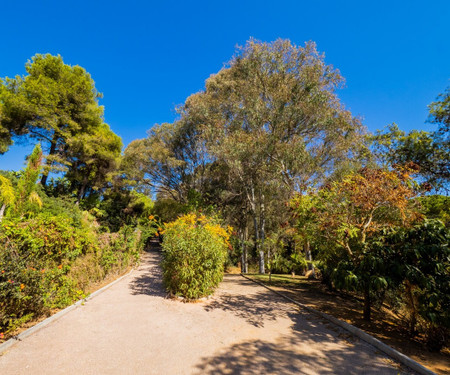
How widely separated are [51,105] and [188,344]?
65.2ft

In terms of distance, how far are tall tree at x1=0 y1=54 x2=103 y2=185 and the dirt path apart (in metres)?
15.8

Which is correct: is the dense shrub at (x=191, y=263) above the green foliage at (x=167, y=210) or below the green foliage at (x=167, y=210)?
below

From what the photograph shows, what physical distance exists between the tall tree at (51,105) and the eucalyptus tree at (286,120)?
12398 mm

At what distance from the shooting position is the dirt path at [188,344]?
2.79 meters

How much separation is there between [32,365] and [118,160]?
60.6 feet

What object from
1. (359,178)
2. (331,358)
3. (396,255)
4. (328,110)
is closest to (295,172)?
(328,110)

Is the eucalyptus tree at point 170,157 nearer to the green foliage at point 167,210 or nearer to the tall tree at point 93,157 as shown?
the tall tree at point 93,157

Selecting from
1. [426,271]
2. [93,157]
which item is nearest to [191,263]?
[426,271]

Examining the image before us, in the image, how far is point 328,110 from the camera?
467 inches

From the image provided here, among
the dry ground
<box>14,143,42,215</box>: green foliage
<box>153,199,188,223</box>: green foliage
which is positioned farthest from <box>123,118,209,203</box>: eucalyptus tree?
the dry ground

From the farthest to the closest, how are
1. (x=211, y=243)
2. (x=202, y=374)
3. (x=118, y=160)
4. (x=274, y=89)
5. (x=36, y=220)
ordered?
(x=118, y=160) < (x=274, y=89) < (x=211, y=243) < (x=36, y=220) < (x=202, y=374)

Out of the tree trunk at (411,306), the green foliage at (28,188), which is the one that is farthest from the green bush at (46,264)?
the tree trunk at (411,306)

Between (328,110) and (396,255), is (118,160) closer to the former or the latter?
(328,110)

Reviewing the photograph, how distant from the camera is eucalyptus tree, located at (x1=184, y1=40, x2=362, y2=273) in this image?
38.4ft
